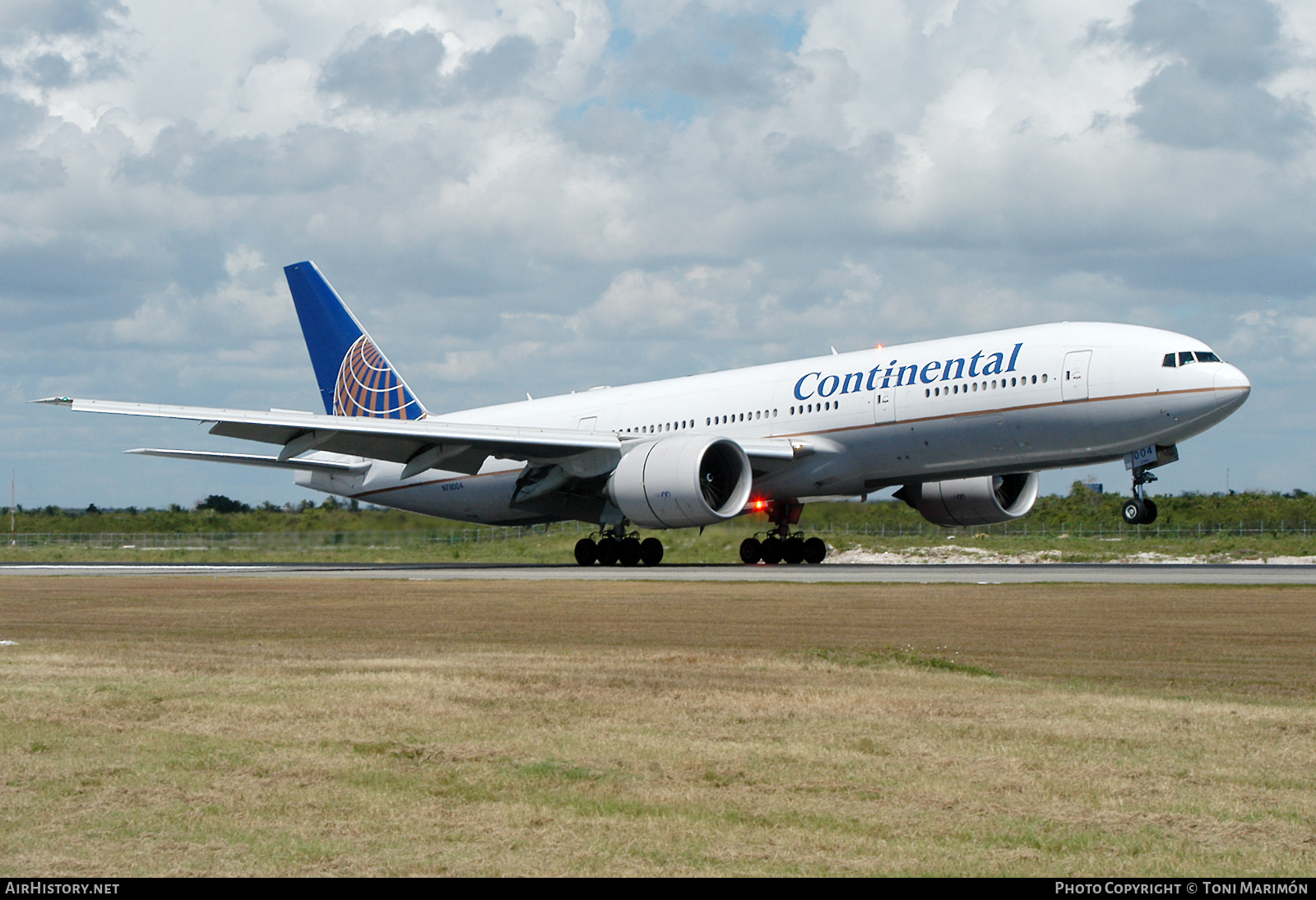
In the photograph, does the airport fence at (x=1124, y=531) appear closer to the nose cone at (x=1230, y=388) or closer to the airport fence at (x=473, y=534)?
the airport fence at (x=473, y=534)

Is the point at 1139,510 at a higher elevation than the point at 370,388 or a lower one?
lower

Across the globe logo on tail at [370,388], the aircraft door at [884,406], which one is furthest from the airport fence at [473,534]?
the aircraft door at [884,406]

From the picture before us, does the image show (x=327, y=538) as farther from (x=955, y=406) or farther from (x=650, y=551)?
(x=955, y=406)

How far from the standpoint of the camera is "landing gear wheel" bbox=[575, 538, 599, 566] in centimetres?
3588

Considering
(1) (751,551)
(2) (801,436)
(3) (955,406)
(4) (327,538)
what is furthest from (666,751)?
(4) (327,538)

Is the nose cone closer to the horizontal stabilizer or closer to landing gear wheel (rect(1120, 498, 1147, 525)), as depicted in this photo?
landing gear wheel (rect(1120, 498, 1147, 525))

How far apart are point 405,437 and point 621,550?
631 cm

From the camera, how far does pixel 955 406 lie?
99.1 feet

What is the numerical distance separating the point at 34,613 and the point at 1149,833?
17358 millimetres

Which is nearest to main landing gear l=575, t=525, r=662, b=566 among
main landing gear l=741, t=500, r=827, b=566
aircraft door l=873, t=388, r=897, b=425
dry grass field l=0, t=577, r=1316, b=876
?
main landing gear l=741, t=500, r=827, b=566

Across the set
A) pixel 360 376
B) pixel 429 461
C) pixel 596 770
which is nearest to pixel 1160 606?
pixel 596 770

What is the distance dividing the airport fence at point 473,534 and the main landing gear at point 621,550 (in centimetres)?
313

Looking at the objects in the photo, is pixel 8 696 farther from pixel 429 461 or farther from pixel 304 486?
pixel 304 486
